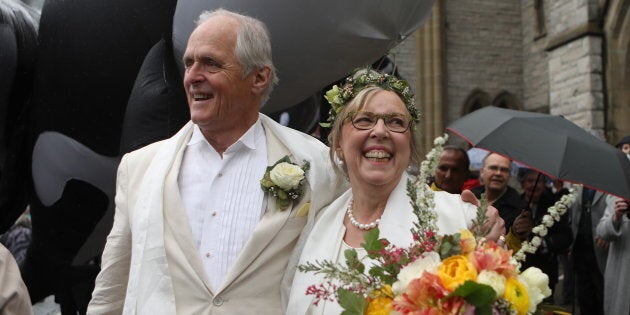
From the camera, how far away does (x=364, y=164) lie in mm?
1966

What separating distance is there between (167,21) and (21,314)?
1.40m

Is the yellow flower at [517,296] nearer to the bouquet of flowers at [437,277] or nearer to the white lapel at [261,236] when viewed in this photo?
the bouquet of flowers at [437,277]

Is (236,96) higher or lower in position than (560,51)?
lower

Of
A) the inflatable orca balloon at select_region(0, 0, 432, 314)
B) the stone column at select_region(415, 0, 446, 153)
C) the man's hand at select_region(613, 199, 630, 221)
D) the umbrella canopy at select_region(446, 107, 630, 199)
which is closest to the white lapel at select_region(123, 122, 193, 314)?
the inflatable orca balloon at select_region(0, 0, 432, 314)

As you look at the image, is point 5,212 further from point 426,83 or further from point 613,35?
point 426,83

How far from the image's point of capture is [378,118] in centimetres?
196

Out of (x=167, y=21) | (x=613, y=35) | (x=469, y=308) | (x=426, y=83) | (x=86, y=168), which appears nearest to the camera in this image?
(x=469, y=308)

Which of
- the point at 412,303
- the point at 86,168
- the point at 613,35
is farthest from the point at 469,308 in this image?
the point at 613,35

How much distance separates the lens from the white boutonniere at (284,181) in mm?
2080

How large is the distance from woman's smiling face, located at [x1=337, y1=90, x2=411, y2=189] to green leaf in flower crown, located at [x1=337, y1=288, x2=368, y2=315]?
0.54m

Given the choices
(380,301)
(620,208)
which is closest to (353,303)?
(380,301)

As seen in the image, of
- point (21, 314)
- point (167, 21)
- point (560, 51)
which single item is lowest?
point (21, 314)

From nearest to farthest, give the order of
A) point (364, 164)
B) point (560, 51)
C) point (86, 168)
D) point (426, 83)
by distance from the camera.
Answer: point (364, 164)
point (86, 168)
point (560, 51)
point (426, 83)

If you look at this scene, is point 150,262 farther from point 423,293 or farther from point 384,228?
point 423,293
